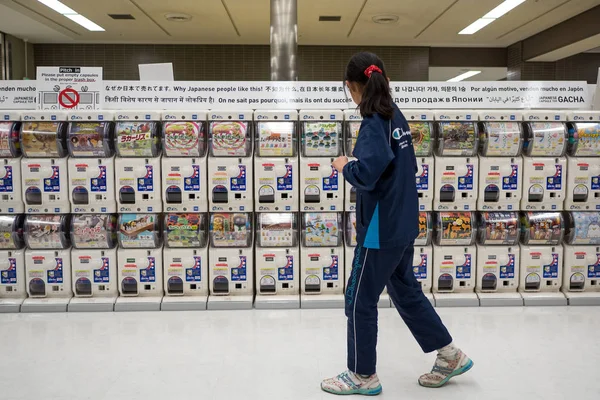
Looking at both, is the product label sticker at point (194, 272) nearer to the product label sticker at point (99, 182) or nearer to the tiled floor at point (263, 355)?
the tiled floor at point (263, 355)

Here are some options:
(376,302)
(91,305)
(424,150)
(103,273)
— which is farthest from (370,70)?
(91,305)

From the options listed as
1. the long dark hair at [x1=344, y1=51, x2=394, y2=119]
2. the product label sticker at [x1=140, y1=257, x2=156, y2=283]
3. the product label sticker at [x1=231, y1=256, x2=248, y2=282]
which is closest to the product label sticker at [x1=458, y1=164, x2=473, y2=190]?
the product label sticker at [x1=231, y1=256, x2=248, y2=282]

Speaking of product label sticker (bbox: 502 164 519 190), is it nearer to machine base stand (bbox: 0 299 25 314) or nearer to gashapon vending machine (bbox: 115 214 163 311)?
gashapon vending machine (bbox: 115 214 163 311)

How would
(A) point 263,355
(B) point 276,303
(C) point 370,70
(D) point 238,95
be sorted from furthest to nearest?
(D) point 238,95 < (B) point 276,303 < (A) point 263,355 < (C) point 370,70

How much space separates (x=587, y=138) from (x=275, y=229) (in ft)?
9.21

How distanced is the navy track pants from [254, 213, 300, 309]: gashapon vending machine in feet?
5.70

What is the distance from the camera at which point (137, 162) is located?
466cm

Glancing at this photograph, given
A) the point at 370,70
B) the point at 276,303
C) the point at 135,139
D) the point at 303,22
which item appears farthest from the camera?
the point at 303,22

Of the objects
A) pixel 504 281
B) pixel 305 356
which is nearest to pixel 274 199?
pixel 305 356

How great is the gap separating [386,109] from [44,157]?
3199 millimetres

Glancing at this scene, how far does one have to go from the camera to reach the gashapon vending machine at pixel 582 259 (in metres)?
4.82

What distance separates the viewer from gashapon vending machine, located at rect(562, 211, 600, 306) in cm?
482

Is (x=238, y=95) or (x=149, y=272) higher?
(x=238, y=95)

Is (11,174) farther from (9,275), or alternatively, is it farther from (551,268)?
(551,268)
